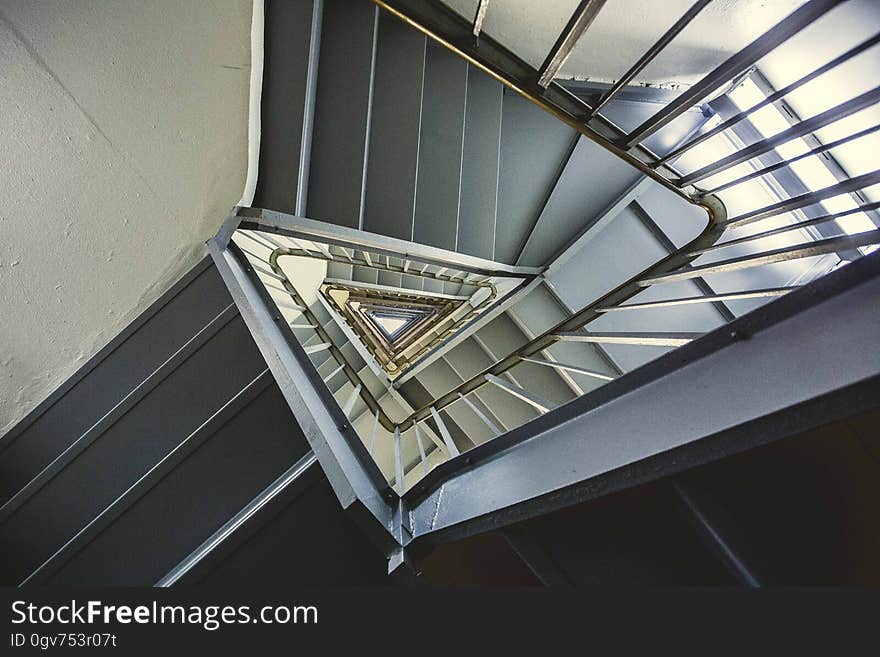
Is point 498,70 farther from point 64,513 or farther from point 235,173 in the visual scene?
point 64,513

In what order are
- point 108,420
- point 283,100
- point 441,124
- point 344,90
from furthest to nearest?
1. point 441,124
2. point 344,90
3. point 283,100
4. point 108,420

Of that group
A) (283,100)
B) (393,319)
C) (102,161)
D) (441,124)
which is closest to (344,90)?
(283,100)

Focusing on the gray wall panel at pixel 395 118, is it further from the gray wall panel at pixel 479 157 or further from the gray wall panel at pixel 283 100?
the gray wall panel at pixel 479 157

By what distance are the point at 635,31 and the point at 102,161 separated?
2.55 m

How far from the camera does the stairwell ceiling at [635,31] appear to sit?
7.75ft

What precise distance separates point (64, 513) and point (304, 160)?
1.98 metres

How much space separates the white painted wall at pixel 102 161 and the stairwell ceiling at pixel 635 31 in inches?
50.8

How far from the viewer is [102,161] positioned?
2346 millimetres

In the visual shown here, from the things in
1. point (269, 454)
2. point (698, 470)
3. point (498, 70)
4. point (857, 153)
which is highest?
point (498, 70)

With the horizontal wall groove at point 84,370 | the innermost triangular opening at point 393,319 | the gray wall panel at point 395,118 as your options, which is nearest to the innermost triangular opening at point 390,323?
the innermost triangular opening at point 393,319

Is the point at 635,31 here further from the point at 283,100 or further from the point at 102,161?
the point at 102,161

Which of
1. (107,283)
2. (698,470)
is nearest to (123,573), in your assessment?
(107,283)

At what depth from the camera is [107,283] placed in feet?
8.68

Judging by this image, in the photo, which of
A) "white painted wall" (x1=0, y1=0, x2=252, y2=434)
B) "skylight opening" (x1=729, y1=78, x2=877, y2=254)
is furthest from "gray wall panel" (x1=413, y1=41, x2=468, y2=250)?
"skylight opening" (x1=729, y1=78, x2=877, y2=254)
